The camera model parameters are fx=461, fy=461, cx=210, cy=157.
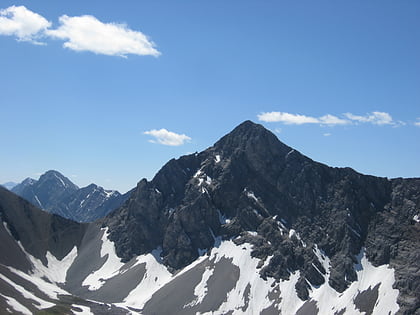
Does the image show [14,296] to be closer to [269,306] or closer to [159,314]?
[159,314]

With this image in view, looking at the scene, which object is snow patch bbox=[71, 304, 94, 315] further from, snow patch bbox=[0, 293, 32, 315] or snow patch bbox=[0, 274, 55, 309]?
snow patch bbox=[0, 293, 32, 315]

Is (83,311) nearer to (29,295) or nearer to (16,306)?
(29,295)

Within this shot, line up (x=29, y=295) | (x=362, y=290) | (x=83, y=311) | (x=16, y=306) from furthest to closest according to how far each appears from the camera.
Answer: (x=362, y=290) → (x=83, y=311) → (x=29, y=295) → (x=16, y=306)

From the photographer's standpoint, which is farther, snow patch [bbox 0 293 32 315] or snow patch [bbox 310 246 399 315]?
snow patch [bbox 310 246 399 315]

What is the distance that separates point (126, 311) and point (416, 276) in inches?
4648

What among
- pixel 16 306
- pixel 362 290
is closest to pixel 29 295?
pixel 16 306

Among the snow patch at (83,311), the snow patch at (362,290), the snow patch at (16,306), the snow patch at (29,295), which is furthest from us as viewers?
the snow patch at (83,311)

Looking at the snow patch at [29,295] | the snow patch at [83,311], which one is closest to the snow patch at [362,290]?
the snow patch at [83,311]

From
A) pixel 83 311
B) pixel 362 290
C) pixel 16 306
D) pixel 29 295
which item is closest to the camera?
pixel 16 306

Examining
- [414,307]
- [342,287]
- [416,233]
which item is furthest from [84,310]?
[416,233]

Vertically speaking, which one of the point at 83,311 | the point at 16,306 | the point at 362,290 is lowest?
the point at 362,290

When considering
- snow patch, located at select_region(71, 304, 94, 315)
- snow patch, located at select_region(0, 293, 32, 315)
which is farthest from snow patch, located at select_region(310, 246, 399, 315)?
snow patch, located at select_region(0, 293, 32, 315)

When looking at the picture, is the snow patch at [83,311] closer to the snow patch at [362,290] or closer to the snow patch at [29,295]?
the snow patch at [29,295]

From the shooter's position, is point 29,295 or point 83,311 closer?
point 29,295
